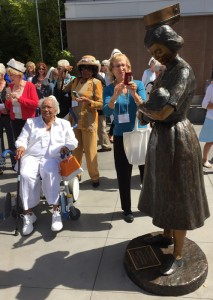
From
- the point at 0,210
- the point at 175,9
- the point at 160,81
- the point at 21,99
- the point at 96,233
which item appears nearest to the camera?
the point at 175,9

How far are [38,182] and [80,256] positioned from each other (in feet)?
3.42

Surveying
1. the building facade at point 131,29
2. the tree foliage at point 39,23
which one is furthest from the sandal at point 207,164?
the tree foliage at point 39,23

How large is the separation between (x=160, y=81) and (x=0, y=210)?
9.65 feet

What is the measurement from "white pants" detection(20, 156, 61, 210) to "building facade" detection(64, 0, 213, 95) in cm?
788

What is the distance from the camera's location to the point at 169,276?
100 inches

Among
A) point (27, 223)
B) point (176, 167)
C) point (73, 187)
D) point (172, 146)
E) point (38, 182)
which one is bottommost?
point (27, 223)

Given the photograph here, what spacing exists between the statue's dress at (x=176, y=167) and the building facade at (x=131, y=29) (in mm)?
8794

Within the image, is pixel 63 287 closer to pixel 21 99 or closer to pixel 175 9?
pixel 175 9

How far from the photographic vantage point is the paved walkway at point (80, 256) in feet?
8.55

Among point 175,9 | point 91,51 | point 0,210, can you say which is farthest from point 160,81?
point 91,51

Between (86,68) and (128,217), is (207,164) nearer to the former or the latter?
(128,217)

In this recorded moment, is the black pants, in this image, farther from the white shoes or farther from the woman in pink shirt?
the woman in pink shirt

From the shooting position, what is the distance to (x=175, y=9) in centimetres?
203

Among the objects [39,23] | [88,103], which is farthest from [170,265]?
[39,23]
